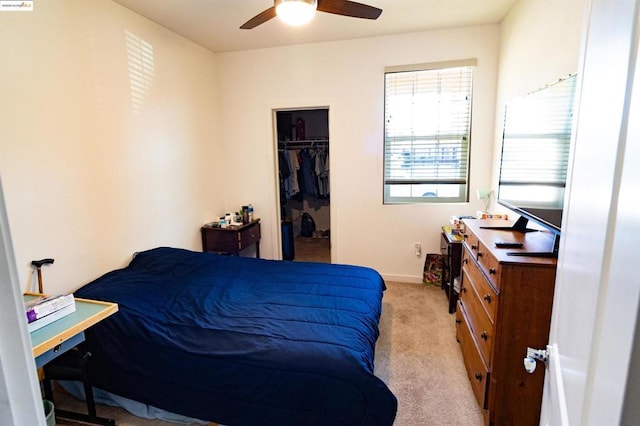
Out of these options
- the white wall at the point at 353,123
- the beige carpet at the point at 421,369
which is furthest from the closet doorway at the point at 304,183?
the beige carpet at the point at 421,369

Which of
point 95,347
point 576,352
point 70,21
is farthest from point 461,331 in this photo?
point 70,21

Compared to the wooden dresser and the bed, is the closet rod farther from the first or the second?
the wooden dresser

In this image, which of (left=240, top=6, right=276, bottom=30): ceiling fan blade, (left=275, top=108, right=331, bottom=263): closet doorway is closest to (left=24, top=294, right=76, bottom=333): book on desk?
(left=240, top=6, right=276, bottom=30): ceiling fan blade

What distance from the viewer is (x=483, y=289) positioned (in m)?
1.83

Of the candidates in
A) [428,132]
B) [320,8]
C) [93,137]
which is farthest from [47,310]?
[428,132]

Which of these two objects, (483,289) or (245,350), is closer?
(245,350)

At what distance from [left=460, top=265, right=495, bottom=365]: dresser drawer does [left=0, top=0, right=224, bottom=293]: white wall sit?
270 centimetres

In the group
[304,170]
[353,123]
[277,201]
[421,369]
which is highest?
[353,123]

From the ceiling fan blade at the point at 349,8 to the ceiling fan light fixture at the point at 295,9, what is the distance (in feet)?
0.42

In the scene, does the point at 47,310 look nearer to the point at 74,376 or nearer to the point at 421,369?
the point at 74,376

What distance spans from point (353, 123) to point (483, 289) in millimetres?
2356

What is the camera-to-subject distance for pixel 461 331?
2.38m

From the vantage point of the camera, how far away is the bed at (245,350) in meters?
1.51

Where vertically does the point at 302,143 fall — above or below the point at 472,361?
above
